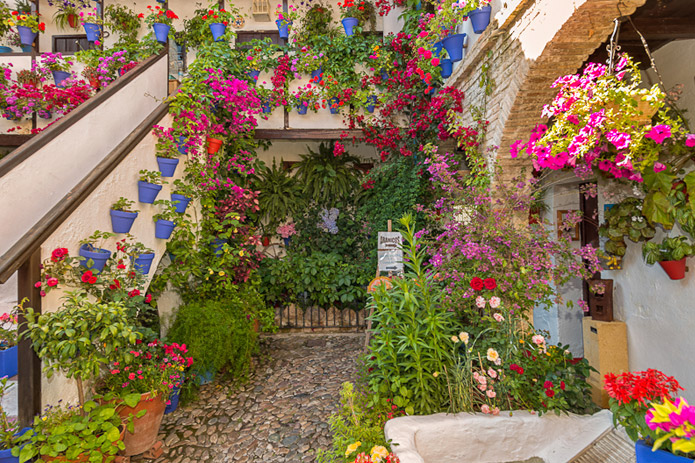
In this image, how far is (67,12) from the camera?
19.6 ft

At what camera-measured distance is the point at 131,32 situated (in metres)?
5.86

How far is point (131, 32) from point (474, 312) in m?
6.87

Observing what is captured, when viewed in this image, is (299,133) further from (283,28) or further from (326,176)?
(283,28)

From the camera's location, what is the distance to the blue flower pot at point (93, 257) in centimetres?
238

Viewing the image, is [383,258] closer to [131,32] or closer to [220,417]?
[220,417]

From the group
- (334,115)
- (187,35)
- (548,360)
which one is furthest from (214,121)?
(548,360)

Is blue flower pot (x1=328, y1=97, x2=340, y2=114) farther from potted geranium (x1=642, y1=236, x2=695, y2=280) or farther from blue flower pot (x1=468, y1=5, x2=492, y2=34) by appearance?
potted geranium (x1=642, y1=236, x2=695, y2=280)

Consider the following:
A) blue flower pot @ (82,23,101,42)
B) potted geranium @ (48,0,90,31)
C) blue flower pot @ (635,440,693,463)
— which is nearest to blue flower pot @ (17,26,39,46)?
potted geranium @ (48,0,90,31)

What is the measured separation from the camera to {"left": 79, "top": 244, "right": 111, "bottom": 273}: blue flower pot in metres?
2.38

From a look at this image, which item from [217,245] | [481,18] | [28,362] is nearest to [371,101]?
[481,18]

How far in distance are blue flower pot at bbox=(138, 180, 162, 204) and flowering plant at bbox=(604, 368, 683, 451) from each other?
11.8ft

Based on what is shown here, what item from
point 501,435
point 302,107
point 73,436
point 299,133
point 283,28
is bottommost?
point 501,435

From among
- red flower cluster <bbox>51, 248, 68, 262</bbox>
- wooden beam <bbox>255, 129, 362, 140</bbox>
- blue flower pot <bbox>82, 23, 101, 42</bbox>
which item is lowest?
red flower cluster <bbox>51, 248, 68, 262</bbox>

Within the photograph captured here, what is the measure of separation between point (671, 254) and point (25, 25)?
853 cm
